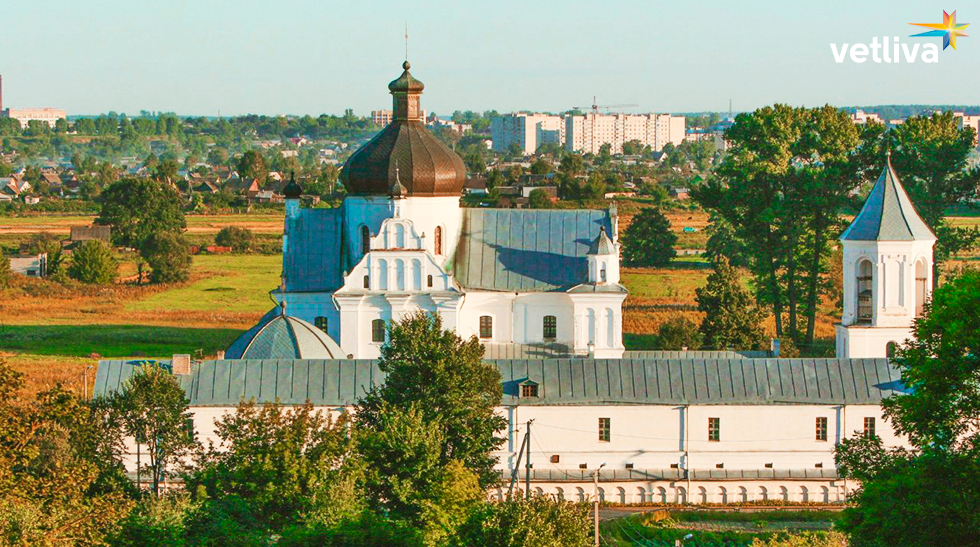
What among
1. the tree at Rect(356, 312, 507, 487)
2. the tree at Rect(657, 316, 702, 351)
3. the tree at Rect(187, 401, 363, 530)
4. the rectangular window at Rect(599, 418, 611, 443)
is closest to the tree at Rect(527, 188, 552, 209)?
the tree at Rect(657, 316, 702, 351)

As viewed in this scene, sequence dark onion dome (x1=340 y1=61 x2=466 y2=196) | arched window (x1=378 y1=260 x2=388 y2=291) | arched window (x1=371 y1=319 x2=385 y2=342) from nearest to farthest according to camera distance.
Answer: arched window (x1=378 y1=260 x2=388 y2=291)
arched window (x1=371 y1=319 x2=385 y2=342)
dark onion dome (x1=340 y1=61 x2=466 y2=196)

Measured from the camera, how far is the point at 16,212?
116 metres

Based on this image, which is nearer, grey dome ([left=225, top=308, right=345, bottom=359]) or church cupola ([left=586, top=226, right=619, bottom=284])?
grey dome ([left=225, top=308, right=345, bottom=359])

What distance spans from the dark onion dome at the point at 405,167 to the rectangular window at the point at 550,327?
14.1ft

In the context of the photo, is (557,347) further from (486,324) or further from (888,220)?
(888,220)

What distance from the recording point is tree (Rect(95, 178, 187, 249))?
279 ft

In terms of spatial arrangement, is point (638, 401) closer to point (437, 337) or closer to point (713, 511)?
point (713, 511)

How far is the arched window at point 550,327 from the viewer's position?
44.0 metres

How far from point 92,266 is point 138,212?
14.6 meters

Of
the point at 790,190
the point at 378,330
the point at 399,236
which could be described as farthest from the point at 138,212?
the point at 399,236

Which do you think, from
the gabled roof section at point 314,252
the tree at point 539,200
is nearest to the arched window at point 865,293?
the gabled roof section at point 314,252

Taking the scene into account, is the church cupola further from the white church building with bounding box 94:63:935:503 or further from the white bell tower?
the white bell tower

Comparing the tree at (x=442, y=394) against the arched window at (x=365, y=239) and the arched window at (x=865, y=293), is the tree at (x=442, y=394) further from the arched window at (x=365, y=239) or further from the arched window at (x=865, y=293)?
the arched window at (x=865, y=293)

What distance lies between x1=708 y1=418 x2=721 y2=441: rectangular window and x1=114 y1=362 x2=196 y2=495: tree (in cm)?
1152
